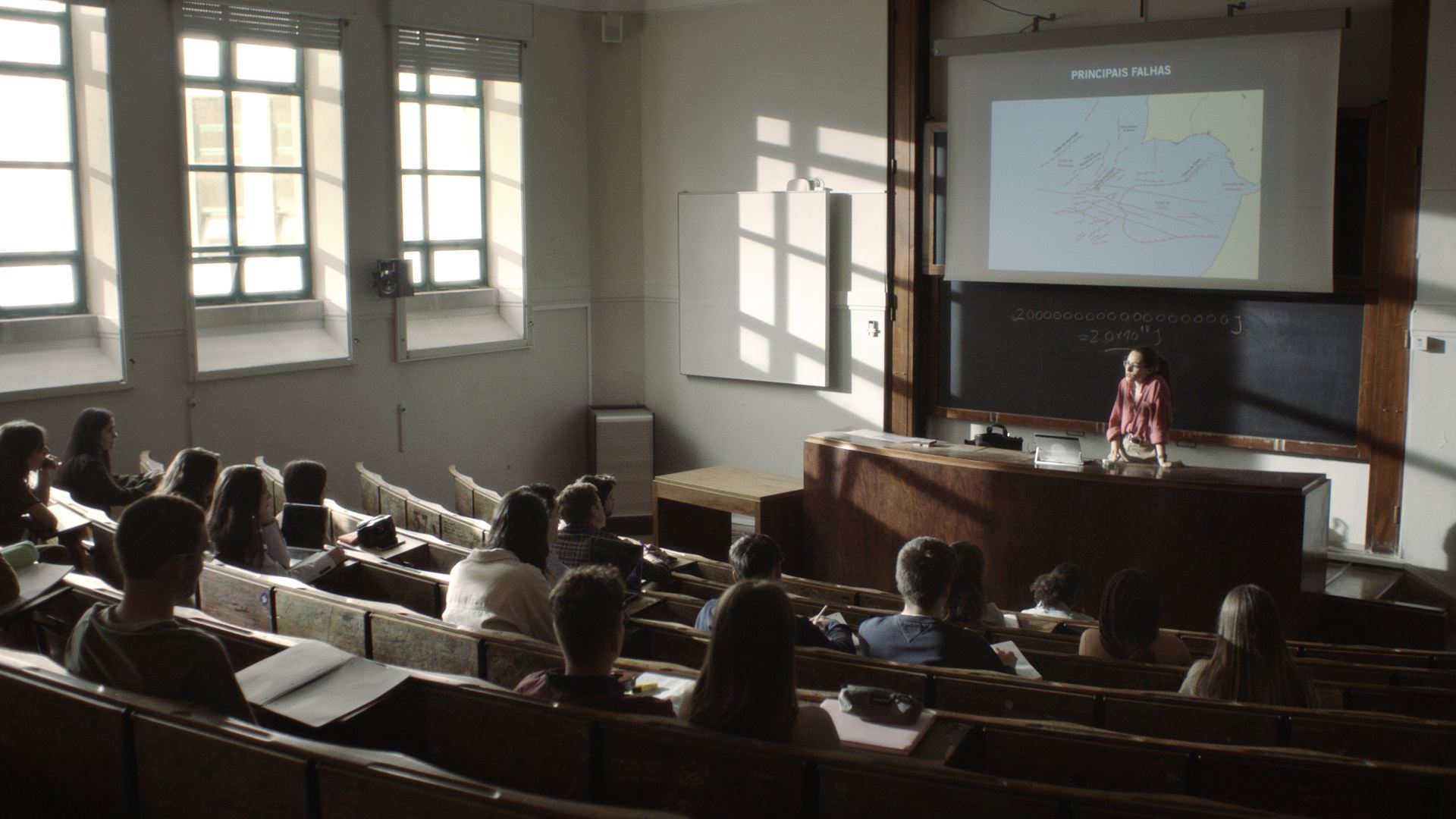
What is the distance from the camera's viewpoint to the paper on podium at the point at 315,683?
2652 mm

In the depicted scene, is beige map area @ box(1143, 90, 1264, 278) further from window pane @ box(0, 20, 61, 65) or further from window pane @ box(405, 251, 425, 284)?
window pane @ box(0, 20, 61, 65)

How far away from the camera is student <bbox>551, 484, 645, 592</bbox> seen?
466 centimetres

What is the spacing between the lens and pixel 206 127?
7.36 meters

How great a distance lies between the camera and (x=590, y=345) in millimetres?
9672

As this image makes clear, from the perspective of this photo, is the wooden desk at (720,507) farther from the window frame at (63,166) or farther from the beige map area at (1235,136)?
the window frame at (63,166)

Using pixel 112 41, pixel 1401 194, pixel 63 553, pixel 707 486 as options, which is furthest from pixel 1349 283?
pixel 112 41

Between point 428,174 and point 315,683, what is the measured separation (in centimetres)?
639

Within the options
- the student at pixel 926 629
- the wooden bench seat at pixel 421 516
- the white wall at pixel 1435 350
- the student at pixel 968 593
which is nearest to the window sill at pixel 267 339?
the wooden bench seat at pixel 421 516

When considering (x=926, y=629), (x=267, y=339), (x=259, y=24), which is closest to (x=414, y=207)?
(x=267, y=339)

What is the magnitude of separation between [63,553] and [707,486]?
13.7 feet

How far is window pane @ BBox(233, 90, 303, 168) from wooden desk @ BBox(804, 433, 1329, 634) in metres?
3.78

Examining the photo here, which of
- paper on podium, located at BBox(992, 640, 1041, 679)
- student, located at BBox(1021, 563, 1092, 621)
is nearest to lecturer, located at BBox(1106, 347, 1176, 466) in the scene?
student, located at BBox(1021, 563, 1092, 621)

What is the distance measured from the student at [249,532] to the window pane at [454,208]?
457cm

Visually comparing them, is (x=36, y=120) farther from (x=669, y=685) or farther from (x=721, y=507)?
(x=669, y=685)
